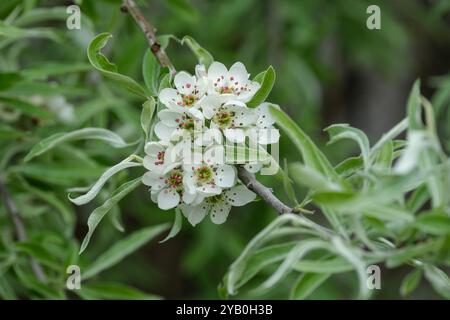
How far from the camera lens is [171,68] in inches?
66.4

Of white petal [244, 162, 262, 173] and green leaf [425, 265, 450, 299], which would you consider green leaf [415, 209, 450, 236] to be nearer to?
green leaf [425, 265, 450, 299]

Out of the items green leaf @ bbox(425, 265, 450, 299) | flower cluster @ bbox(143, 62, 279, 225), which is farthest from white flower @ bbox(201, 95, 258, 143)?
green leaf @ bbox(425, 265, 450, 299)

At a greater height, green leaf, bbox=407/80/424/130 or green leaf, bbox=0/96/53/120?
green leaf, bbox=0/96/53/120

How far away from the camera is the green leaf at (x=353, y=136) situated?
1403mm

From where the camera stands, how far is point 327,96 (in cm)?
515

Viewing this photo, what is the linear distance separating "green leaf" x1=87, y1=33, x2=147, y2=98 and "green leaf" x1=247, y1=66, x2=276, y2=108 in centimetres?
28

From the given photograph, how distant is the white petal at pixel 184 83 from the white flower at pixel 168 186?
0.53 feet

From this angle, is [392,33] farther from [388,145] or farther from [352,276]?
[388,145]

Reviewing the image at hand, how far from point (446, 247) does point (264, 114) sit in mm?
498

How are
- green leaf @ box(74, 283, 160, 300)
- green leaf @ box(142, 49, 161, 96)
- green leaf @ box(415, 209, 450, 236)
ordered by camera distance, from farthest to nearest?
green leaf @ box(74, 283, 160, 300), green leaf @ box(142, 49, 161, 96), green leaf @ box(415, 209, 450, 236)

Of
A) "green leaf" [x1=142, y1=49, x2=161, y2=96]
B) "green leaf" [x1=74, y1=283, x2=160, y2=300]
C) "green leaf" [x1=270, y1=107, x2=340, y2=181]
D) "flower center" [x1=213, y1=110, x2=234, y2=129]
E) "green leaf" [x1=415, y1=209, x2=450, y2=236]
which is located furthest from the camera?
"green leaf" [x1=74, y1=283, x2=160, y2=300]

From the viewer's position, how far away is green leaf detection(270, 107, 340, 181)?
4.42 feet

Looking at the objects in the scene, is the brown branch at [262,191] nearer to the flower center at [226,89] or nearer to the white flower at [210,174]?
the white flower at [210,174]
